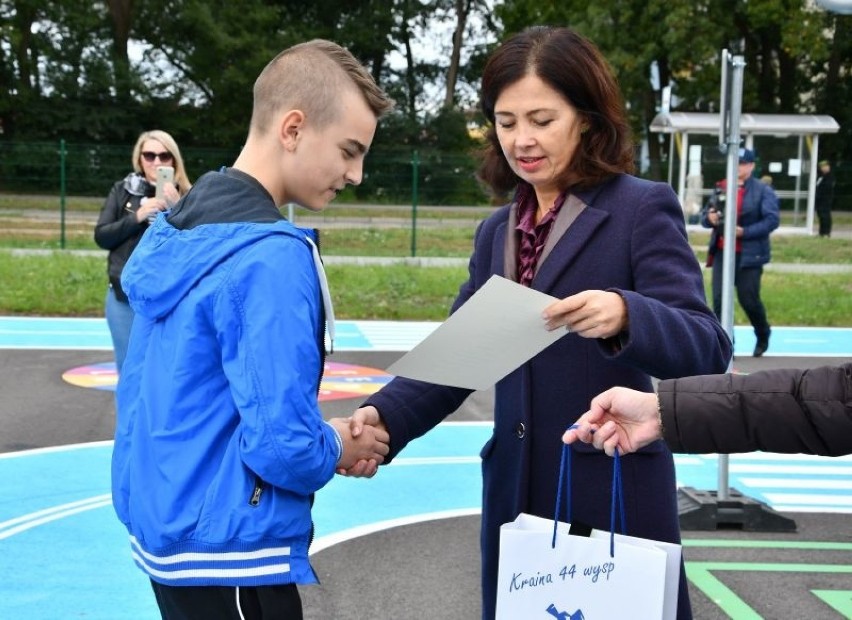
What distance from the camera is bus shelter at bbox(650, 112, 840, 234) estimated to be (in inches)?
1053

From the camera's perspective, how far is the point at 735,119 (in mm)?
6125

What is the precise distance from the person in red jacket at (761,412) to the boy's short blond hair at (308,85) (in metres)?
0.96

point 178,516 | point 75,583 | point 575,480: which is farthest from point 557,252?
point 75,583

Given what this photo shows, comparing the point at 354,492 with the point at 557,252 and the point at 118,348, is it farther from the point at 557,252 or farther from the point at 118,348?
the point at 557,252

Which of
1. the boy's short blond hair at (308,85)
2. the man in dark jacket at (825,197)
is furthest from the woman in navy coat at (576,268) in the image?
the man in dark jacket at (825,197)

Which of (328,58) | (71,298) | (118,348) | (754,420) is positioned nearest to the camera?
(754,420)

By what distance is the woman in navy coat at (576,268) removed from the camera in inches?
106

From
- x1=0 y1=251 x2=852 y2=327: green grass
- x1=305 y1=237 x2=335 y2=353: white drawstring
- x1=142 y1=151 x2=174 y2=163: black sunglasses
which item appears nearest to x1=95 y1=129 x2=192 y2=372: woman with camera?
x1=142 y1=151 x2=174 y2=163: black sunglasses

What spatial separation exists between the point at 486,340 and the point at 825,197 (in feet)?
84.5

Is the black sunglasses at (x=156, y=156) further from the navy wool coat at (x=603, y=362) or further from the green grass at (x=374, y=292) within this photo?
the green grass at (x=374, y=292)

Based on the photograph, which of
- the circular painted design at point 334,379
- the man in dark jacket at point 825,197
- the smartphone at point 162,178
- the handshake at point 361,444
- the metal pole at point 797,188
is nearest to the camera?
the handshake at point 361,444

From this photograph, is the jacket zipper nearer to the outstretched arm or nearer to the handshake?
the handshake

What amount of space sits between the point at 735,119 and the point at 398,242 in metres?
16.4

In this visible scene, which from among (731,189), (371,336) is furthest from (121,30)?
(731,189)
